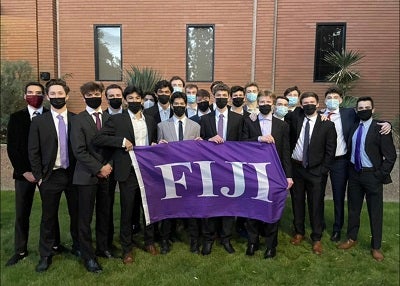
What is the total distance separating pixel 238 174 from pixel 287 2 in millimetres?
3290

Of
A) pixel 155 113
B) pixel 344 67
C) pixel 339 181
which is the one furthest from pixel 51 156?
pixel 344 67

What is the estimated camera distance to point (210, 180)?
4.44m

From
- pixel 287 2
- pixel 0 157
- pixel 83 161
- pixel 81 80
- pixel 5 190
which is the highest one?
pixel 287 2

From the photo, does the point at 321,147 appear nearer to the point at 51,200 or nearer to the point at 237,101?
the point at 237,101

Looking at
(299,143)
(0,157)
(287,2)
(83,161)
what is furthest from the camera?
(0,157)

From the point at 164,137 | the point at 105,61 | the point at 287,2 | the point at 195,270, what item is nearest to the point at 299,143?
the point at 164,137

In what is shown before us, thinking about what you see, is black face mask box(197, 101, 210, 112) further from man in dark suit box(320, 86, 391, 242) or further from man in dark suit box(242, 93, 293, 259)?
man in dark suit box(320, 86, 391, 242)

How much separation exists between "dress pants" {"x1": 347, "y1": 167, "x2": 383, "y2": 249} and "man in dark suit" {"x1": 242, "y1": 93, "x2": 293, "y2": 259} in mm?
1022

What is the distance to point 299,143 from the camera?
4.75m

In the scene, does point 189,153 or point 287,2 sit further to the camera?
point 287,2

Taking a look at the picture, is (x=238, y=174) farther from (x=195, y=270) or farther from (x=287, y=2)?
(x=287, y=2)

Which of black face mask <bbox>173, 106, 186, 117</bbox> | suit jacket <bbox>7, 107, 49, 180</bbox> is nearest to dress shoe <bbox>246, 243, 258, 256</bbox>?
black face mask <bbox>173, 106, 186, 117</bbox>

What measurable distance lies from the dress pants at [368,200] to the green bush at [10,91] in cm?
674

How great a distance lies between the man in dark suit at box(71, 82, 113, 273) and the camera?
3.89 meters
